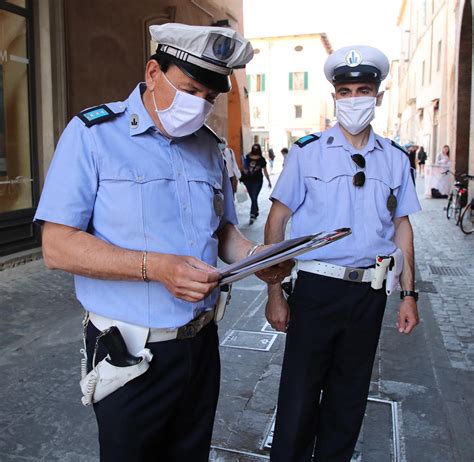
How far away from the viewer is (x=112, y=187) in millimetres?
1648

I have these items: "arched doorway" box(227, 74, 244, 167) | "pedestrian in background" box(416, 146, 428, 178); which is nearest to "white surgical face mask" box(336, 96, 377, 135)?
"arched doorway" box(227, 74, 244, 167)

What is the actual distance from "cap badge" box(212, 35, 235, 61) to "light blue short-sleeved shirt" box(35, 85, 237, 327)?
0.29 metres

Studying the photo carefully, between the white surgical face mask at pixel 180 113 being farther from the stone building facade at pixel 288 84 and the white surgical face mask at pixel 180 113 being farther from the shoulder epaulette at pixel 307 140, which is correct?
the stone building facade at pixel 288 84

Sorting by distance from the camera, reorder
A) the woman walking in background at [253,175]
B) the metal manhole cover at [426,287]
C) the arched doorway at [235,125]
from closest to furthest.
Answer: the metal manhole cover at [426,287]
the woman walking in background at [253,175]
the arched doorway at [235,125]

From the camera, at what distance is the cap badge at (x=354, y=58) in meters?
2.52

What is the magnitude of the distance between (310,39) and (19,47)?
43.6m

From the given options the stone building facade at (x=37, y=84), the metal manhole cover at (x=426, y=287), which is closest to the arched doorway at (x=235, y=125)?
the stone building facade at (x=37, y=84)

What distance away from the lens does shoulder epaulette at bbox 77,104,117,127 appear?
5.49ft

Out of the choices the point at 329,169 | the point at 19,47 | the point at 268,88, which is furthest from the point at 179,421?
the point at 268,88

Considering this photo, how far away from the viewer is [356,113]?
2545 millimetres

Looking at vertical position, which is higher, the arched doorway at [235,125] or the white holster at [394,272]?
the arched doorway at [235,125]

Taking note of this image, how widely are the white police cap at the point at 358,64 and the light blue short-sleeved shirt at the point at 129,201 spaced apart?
1.12m

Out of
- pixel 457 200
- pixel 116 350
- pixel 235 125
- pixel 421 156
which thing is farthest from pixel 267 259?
pixel 421 156

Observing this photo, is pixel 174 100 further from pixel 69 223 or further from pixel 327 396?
pixel 327 396
